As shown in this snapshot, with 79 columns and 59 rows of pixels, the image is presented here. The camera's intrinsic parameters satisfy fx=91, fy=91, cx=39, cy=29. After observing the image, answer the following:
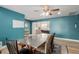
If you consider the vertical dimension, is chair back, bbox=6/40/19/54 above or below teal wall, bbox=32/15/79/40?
below

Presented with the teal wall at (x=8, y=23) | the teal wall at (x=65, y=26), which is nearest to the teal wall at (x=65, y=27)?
the teal wall at (x=65, y=26)

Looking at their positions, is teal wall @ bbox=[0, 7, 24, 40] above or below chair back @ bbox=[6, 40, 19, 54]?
above

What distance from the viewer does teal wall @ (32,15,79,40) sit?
39.0 inches

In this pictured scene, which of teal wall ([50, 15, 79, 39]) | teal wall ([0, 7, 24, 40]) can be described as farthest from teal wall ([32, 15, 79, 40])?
teal wall ([0, 7, 24, 40])

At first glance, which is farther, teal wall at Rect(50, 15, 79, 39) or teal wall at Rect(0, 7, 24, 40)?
teal wall at Rect(50, 15, 79, 39)

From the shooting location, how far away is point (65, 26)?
1.04 m

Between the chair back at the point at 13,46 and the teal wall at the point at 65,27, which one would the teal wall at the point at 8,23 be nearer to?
the chair back at the point at 13,46

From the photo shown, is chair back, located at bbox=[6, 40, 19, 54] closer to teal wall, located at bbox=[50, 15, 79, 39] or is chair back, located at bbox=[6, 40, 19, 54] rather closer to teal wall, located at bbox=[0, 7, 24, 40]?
teal wall, located at bbox=[0, 7, 24, 40]

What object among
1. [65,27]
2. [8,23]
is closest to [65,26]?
[65,27]

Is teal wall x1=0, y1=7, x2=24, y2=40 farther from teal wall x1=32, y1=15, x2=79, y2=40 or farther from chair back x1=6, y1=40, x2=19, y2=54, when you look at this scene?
teal wall x1=32, y1=15, x2=79, y2=40
